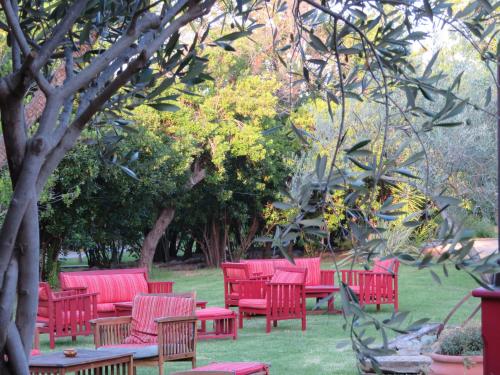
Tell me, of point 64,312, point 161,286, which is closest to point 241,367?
point 64,312

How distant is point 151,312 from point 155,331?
0.22 m

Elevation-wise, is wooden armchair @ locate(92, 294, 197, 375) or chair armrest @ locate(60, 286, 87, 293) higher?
chair armrest @ locate(60, 286, 87, 293)

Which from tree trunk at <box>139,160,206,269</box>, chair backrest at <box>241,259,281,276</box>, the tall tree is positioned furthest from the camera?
tree trunk at <box>139,160,206,269</box>

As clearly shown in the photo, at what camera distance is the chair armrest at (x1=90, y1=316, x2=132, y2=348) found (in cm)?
827

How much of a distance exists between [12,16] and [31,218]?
1.84 feet

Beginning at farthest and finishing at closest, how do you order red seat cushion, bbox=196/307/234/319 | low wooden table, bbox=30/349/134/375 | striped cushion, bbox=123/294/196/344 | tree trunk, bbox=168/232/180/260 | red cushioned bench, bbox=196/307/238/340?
tree trunk, bbox=168/232/180/260, red cushioned bench, bbox=196/307/238/340, red seat cushion, bbox=196/307/234/319, striped cushion, bbox=123/294/196/344, low wooden table, bbox=30/349/134/375

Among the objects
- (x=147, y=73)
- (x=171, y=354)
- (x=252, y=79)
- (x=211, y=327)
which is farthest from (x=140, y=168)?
(x=147, y=73)

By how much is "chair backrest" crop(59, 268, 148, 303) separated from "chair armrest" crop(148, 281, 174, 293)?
12 cm

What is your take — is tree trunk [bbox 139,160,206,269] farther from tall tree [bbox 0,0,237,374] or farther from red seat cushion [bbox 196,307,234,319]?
tall tree [bbox 0,0,237,374]

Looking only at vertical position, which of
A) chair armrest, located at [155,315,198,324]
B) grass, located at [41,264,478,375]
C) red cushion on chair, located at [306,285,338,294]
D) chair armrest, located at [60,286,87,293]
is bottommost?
grass, located at [41,264,478,375]

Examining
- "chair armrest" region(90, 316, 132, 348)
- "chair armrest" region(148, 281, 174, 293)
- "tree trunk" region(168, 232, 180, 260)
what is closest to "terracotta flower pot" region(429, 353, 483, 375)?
"chair armrest" region(90, 316, 132, 348)

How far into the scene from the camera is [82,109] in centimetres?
243

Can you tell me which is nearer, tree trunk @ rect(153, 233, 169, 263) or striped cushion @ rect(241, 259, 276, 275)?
striped cushion @ rect(241, 259, 276, 275)

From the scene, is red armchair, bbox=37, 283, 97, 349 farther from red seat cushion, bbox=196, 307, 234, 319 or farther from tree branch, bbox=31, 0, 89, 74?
tree branch, bbox=31, 0, 89, 74
